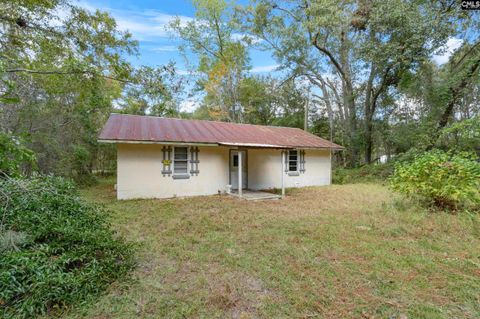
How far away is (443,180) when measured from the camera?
6199 millimetres

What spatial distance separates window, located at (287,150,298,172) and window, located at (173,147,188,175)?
5163mm

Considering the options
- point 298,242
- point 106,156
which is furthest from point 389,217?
point 106,156

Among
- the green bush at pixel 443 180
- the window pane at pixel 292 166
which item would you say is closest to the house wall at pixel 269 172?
the window pane at pixel 292 166

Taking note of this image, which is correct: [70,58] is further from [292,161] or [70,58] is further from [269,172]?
[292,161]

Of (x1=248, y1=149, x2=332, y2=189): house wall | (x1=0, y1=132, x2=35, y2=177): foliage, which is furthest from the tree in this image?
(x1=0, y1=132, x2=35, y2=177): foliage

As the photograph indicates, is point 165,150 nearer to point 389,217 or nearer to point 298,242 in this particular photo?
point 298,242

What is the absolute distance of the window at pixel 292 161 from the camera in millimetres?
12469

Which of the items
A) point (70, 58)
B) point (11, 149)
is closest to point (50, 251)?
point (11, 149)

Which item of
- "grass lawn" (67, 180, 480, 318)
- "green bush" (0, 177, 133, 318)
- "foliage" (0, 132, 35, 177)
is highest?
"foliage" (0, 132, 35, 177)

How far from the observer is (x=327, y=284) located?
10.5 feet

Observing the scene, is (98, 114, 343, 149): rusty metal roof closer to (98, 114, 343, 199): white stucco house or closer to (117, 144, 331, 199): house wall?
(98, 114, 343, 199): white stucco house

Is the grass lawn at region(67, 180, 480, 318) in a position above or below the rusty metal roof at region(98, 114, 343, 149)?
below

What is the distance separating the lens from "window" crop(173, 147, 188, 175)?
9703mm

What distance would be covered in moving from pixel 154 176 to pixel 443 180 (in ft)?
28.5
